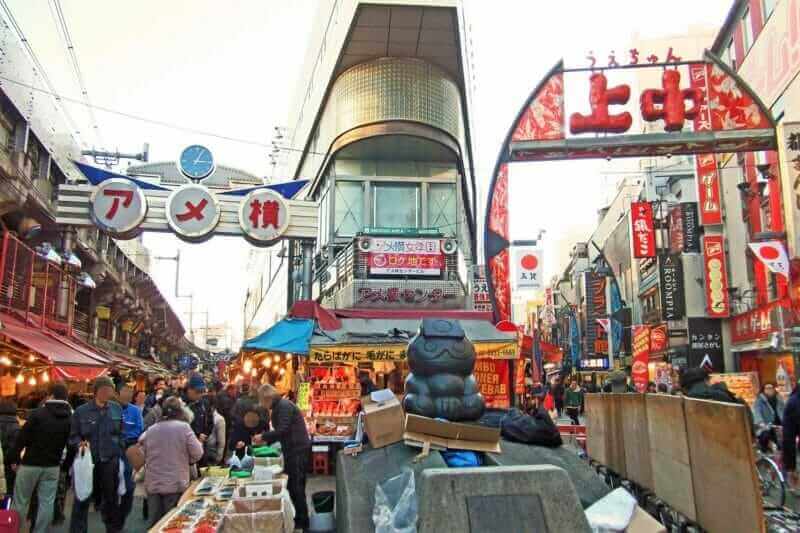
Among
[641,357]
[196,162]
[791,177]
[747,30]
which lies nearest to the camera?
[791,177]

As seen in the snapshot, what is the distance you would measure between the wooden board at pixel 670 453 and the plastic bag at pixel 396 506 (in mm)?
2442

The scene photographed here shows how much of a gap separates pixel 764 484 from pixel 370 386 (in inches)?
271

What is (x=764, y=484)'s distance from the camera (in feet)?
26.6

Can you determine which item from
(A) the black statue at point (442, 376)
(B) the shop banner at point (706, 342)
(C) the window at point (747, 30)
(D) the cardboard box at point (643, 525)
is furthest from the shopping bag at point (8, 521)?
(B) the shop banner at point (706, 342)

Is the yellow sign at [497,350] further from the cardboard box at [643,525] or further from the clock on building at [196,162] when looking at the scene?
the clock on building at [196,162]

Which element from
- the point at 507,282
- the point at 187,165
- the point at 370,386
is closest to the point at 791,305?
the point at 507,282

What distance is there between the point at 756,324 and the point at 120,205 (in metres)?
20.7

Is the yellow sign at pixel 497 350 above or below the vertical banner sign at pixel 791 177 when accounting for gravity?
below

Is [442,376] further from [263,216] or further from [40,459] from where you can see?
[263,216]

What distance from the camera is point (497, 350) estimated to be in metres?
13.5

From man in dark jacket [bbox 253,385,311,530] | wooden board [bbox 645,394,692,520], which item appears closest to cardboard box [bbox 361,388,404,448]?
man in dark jacket [bbox 253,385,311,530]

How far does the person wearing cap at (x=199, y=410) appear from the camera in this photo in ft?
29.6

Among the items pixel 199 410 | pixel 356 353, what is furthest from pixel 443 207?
pixel 199 410

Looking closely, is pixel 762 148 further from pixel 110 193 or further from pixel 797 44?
pixel 110 193
